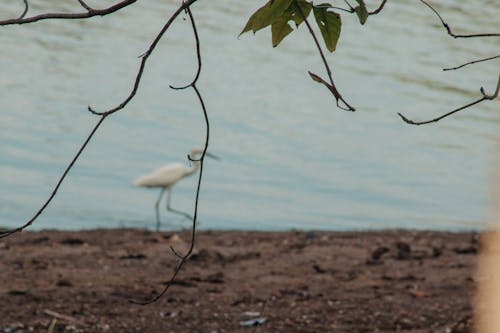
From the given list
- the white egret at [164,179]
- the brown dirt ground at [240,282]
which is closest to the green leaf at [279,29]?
the brown dirt ground at [240,282]

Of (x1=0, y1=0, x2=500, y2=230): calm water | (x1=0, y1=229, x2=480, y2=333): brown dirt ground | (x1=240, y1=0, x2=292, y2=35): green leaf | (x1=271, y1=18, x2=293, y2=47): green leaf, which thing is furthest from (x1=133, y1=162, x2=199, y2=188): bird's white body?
(x1=240, y1=0, x2=292, y2=35): green leaf

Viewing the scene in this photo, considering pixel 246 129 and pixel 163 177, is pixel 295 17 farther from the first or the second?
pixel 246 129

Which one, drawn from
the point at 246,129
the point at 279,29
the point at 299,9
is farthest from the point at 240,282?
the point at 246,129

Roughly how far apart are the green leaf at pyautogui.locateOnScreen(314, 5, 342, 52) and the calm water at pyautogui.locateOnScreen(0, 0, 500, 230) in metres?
8.12

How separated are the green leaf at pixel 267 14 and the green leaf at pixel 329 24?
0.08 meters

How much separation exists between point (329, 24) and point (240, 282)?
523cm

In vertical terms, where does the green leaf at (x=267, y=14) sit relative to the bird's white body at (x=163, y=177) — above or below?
above

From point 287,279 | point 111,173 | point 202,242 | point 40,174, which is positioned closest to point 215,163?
point 111,173

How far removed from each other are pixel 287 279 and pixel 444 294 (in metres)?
1.13

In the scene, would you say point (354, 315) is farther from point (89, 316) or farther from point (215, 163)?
point (215, 163)

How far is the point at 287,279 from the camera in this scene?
7.23m

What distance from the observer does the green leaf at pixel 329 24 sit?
1966mm

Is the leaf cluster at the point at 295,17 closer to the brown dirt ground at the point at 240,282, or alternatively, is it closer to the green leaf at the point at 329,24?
the green leaf at the point at 329,24

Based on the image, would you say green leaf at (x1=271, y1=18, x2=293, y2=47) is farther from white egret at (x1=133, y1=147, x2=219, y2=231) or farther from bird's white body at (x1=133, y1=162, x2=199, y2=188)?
bird's white body at (x1=133, y1=162, x2=199, y2=188)
